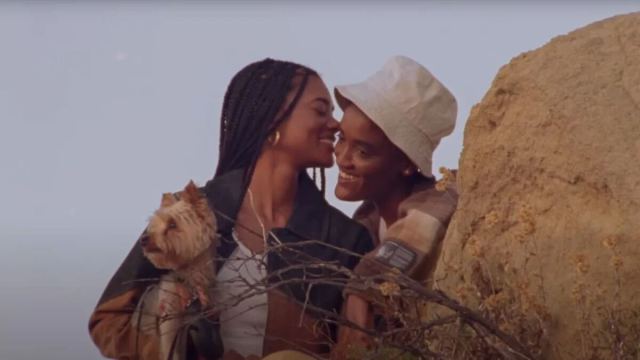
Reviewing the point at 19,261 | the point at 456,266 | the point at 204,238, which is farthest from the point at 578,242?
the point at 19,261

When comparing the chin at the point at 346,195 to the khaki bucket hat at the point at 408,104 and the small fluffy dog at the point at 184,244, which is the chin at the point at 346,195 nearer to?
the khaki bucket hat at the point at 408,104

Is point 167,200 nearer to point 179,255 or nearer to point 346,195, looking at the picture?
point 179,255

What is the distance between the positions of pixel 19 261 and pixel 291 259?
1.40 m

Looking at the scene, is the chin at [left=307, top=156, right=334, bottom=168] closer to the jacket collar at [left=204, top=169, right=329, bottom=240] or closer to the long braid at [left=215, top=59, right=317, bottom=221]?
the jacket collar at [left=204, top=169, right=329, bottom=240]

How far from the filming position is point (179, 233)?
195 inches

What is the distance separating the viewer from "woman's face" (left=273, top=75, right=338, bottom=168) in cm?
515

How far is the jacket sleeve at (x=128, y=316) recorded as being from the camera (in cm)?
502

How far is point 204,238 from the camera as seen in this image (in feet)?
16.3

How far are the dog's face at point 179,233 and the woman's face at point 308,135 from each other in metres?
0.41

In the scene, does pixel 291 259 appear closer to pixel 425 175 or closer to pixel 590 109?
pixel 425 175

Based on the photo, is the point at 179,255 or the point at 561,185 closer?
the point at 561,185

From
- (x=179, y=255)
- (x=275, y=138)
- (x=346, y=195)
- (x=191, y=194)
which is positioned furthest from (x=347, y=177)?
(x=179, y=255)

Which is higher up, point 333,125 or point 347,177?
point 333,125

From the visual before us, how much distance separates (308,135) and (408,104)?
400 millimetres
